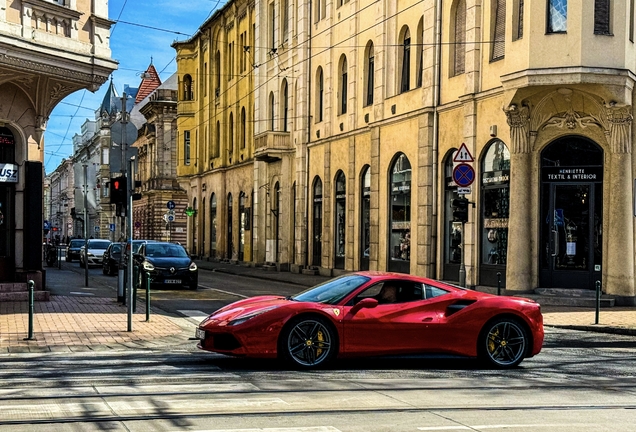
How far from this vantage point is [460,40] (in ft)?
98.0

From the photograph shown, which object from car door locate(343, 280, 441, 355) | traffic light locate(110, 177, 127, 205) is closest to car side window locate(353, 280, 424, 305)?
car door locate(343, 280, 441, 355)

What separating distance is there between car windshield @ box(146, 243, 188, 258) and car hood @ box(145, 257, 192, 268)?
54cm

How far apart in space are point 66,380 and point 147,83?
102 m

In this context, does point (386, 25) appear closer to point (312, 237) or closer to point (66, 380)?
point (312, 237)

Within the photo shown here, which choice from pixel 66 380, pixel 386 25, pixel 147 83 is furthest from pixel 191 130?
pixel 66 380

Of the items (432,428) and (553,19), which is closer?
(432,428)

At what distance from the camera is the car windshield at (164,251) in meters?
31.2

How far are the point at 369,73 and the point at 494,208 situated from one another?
11.5m

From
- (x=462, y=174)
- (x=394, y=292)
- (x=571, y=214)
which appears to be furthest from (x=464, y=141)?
(x=394, y=292)

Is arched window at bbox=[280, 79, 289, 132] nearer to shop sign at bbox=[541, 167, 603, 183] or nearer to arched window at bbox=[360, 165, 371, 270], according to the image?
arched window at bbox=[360, 165, 371, 270]

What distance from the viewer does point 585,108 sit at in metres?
25.0

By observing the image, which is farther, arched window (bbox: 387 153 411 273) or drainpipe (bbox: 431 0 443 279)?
arched window (bbox: 387 153 411 273)

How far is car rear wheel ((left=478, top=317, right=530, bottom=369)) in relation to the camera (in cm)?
1277

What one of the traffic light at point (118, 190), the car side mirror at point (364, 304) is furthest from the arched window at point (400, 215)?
the car side mirror at point (364, 304)
